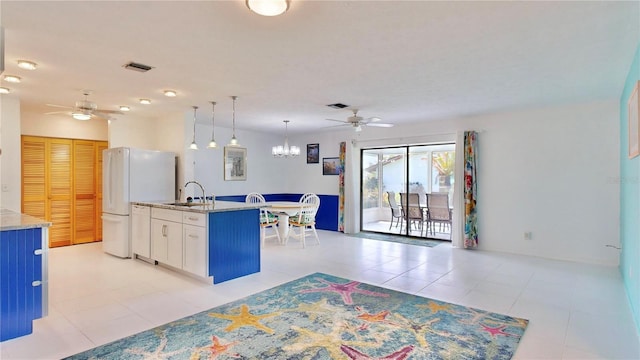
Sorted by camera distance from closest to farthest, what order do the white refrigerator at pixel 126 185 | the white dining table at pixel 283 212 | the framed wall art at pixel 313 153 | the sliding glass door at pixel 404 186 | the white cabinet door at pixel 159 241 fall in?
the white cabinet door at pixel 159 241, the white refrigerator at pixel 126 185, the white dining table at pixel 283 212, the sliding glass door at pixel 404 186, the framed wall art at pixel 313 153

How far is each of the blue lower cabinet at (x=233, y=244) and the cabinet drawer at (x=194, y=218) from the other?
0.26ft

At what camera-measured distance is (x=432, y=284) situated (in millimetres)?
3947

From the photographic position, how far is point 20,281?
2650 millimetres

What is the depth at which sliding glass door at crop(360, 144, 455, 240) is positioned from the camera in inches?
266

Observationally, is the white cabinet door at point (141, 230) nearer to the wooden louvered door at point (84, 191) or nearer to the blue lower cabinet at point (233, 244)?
the blue lower cabinet at point (233, 244)

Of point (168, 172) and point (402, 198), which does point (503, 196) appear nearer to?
point (402, 198)

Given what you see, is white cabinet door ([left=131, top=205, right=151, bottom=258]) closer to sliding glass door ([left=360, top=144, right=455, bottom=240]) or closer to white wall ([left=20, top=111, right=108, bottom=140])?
white wall ([left=20, top=111, right=108, bottom=140])

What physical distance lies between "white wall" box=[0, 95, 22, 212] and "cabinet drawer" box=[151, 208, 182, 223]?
2.04m

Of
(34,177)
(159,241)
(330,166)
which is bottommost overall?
(159,241)

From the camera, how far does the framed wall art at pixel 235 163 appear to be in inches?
295

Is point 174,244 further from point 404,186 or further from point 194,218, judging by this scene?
point 404,186

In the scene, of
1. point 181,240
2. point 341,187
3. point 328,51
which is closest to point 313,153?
point 341,187

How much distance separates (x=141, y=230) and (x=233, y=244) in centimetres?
171

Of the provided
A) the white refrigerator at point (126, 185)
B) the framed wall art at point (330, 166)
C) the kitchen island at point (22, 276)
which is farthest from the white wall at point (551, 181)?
the kitchen island at point (22, 276)
